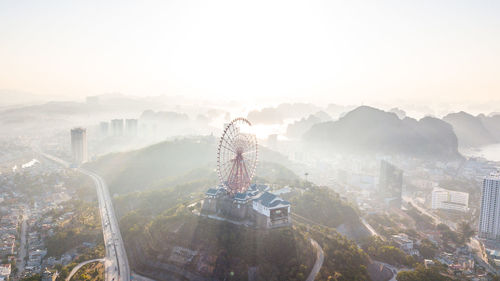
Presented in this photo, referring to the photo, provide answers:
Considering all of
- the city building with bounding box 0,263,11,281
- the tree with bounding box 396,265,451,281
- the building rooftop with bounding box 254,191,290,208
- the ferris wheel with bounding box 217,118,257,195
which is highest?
the ferris wheel with bounding box 217,118,257,195

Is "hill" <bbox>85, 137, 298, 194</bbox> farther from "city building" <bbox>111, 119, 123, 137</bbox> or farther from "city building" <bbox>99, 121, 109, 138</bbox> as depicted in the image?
"city building" <bbox>99, 121, 109, 138</bbox>

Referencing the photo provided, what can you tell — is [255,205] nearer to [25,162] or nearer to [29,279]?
[29,279]

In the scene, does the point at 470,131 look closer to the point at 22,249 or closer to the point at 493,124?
the point at 493,124

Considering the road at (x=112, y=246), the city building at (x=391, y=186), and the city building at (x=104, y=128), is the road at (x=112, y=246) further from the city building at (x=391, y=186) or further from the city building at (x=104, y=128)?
the city building at (x=104, y=128)

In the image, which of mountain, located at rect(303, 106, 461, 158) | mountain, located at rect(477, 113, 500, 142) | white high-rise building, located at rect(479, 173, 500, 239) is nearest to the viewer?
white high-rise building, located at rect(479, 173, 500, 239)

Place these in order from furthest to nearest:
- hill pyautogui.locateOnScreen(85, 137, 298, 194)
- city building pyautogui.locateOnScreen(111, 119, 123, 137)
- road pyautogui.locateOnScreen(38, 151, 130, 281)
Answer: city building pyautogui.locateOnScreen(111, 119, 123, 137) < hill pyautogui.locateOnScreen(85, 137, 298, 194) < road pyautogui.locateOnScreen(38, 151, 130, 281)

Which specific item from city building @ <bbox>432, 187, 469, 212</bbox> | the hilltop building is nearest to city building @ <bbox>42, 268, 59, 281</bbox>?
the hilltop building

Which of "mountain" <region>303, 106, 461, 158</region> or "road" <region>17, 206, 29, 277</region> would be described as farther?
"mountain" <region>303, 106, 461, 158</region>
